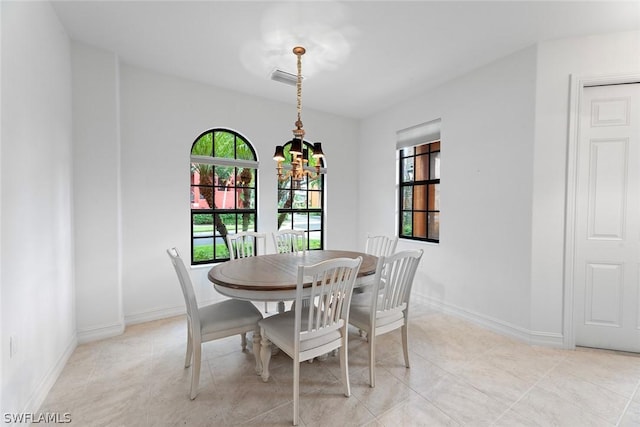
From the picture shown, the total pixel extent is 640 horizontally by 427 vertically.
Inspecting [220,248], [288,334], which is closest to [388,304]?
[288,334]

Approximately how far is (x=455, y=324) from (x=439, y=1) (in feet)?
9.70

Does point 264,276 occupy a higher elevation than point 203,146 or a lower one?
lower

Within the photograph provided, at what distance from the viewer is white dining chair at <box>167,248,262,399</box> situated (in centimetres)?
187

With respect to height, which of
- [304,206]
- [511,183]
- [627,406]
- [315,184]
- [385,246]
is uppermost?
[315,184]

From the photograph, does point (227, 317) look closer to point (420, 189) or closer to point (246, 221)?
point (246, 221)

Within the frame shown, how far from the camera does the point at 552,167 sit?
2.58 m

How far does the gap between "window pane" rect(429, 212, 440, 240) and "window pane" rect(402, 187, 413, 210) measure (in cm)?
37

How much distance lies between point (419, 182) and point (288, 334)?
2.83 metres

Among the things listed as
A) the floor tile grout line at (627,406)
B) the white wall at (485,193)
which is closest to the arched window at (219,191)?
the white wall at (485,193)

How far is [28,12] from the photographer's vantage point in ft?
5.97

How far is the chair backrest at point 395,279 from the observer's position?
1.97 m

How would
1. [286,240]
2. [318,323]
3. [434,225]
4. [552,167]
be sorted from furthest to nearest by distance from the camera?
[434,225] < [286,240] < [552,167] < [318,323]

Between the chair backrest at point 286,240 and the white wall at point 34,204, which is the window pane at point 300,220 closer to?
the chair backrest at point 286,240

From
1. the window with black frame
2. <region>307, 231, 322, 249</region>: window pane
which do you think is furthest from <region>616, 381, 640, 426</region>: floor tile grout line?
<region>307, 231, 322, 249</region>: window pane
